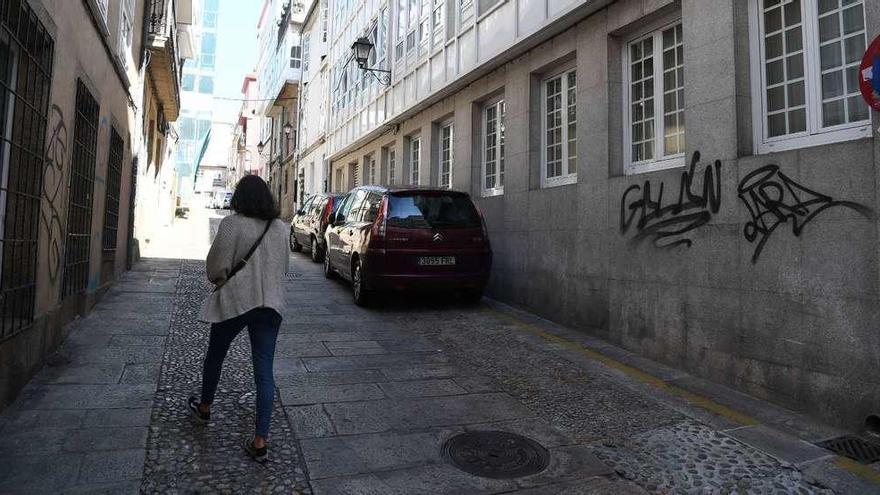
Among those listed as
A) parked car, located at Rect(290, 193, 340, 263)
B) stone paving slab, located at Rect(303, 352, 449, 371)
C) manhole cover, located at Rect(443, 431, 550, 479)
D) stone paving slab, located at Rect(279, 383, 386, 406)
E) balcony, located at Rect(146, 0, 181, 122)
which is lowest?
manhole cover, located at Rect(443, 431, 550, 479)

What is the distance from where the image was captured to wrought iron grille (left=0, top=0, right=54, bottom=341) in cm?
416

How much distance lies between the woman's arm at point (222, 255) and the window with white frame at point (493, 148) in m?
7.15

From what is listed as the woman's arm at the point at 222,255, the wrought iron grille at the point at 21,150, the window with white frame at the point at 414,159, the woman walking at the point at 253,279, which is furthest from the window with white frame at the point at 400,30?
the woman's arm at the point at 222,255

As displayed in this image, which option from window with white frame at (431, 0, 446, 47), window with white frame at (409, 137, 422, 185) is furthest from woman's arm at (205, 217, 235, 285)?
window with white frame at (409, 137, 422, 185)

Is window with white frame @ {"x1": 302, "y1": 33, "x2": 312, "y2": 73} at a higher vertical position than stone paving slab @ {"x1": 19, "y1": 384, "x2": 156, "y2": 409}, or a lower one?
higher

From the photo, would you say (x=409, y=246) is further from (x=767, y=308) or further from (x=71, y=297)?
(x=767, y=308)

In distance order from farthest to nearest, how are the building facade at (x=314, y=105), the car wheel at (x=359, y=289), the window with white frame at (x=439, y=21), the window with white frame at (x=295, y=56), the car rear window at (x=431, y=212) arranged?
1. the window with white frame at (x=295, y=56)
2. the building facade at (x=314, y=105)
3. the window with white frame at (x=439, y=21)
4. the car wheel at (x=359, y=289)
5. the car rear window at (x=431, y=212)

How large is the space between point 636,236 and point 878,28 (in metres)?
2.95

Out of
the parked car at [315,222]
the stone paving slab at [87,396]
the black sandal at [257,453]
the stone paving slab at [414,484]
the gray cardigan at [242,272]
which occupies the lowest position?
the stone paving slab at [414,484]

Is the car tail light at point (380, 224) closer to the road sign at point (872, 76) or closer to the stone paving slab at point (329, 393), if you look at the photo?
the stone paving slab at point (329, 393)

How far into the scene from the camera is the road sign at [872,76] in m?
3.97

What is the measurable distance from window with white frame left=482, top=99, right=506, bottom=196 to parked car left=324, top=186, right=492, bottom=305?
197 centimetres

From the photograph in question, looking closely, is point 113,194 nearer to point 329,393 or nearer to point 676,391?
point 329,393

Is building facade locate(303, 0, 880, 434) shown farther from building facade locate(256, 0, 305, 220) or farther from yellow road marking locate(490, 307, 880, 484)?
building facade locate(256, 0, 305, 220)
